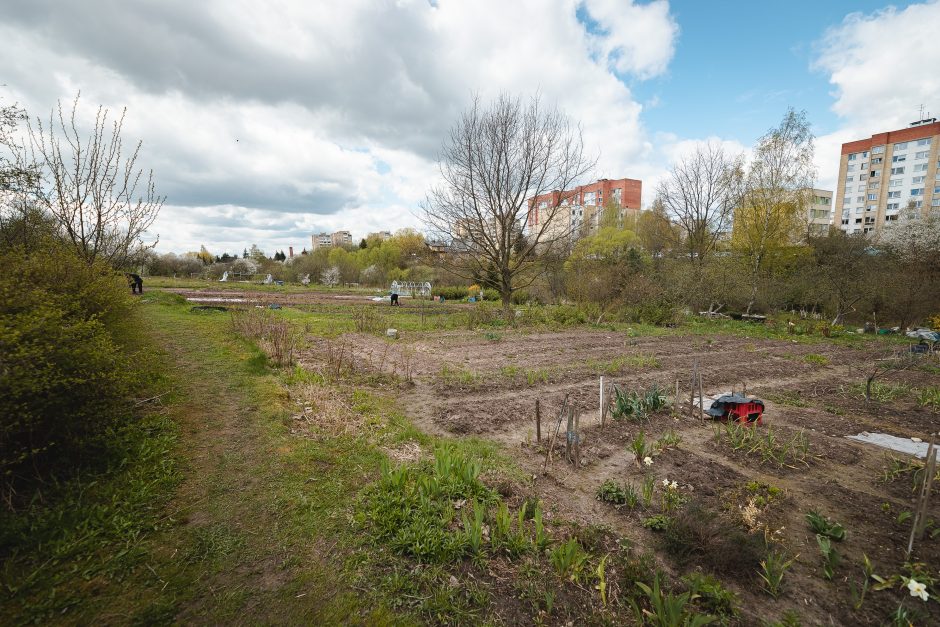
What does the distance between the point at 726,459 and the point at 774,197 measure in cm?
2020

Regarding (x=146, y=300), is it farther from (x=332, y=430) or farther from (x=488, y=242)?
(x=332, y=430)

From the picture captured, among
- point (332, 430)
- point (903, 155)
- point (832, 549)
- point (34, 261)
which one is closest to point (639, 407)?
point (832, 549)

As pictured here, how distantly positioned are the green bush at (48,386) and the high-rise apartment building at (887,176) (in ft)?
207

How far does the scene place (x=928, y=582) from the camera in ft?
8.09

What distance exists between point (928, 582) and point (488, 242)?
1540 centimetres

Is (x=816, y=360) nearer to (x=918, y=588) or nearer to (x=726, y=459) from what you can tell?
(x=726, y=459)

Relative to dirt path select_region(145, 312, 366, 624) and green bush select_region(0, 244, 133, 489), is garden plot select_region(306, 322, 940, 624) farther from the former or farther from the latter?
green bush select_region(0, 244, 133, 489)

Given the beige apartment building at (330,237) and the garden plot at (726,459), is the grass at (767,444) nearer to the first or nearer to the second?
the garden plot at (726,459)

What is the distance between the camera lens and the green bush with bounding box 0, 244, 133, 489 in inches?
100

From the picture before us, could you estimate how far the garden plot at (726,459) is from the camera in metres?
2.73

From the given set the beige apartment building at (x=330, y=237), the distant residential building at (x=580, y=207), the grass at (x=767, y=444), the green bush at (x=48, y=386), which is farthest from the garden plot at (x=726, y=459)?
the beige apartment building at (x=330, y=237)

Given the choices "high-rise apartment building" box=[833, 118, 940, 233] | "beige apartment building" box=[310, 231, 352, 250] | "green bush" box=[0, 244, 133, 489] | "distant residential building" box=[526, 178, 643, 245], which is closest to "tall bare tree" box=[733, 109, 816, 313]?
"distant residential building" box=[526, 178, 643, 245]

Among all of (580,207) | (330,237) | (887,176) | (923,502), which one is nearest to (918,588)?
(923,502)

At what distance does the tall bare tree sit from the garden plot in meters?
11.9
